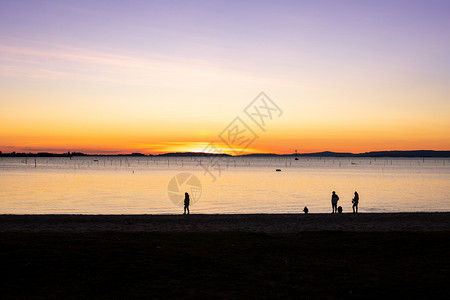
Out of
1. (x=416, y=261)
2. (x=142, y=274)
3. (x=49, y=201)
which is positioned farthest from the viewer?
(x=49, y=201)

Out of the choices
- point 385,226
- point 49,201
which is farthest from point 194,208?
point 385,226

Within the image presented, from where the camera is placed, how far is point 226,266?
13398mm

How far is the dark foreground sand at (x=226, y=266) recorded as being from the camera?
10844 millimetres

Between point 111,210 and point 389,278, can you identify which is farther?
point 111,210

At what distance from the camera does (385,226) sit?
2569cm

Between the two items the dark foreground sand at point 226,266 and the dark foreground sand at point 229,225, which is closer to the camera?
the dark foreground sand at point 226,266

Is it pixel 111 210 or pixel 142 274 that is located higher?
pixel 142 274

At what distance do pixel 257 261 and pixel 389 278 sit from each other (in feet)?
13.8

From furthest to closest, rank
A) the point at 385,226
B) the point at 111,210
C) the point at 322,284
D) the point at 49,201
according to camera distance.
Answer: the point at 49,201
the point at 111,210
the point at 385,226
the point at 322,284

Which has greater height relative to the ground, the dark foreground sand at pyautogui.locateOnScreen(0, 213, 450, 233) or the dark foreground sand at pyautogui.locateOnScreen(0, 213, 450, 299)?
the dark foreground sand at pyautogui.locateOnScreen(0, 213, 450, 299)

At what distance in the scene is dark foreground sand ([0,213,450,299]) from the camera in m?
10.8

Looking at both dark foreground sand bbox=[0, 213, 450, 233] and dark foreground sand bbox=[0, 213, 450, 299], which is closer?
dark foreground sand bbox=[0, 213, 450, 299]

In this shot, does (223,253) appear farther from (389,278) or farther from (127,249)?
(389,278)

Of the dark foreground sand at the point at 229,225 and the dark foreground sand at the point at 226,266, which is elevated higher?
the dark foreground sand at the point at 226,266
